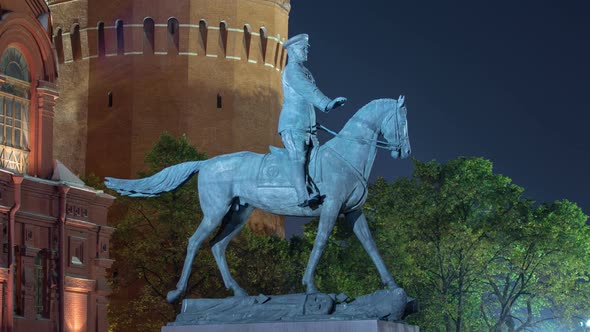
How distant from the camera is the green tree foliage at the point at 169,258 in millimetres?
46281

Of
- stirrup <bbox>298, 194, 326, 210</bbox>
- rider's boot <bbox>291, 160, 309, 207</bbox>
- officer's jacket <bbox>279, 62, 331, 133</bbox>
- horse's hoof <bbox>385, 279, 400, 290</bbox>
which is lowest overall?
horse's hoof <bbox>385, 279, 400, 290</bbox>

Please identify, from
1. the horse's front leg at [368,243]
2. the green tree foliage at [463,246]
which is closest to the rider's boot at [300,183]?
the horse's front leg at [368,243]

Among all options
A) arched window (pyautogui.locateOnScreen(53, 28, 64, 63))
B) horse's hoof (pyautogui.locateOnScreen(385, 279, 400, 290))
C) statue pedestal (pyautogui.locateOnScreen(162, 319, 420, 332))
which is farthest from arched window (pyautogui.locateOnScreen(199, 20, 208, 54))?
horse's hoof (pyautogui.locateOnScreen(385, 279, 400, 290))

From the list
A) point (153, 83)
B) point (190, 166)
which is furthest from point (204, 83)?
point (190, 166)

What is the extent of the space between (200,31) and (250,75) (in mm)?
3441

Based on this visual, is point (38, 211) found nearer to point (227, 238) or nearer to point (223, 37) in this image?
point (223, 37)

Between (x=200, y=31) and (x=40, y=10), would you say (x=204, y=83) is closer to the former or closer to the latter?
(x=200, y=31)

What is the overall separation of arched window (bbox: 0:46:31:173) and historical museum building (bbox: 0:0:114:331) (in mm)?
35

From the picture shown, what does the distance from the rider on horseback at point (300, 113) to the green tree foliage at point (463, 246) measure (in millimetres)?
26284

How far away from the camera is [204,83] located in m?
59.2

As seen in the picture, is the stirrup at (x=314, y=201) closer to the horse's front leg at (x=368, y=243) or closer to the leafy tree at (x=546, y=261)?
the horse's front leg at (x=368, y=243)

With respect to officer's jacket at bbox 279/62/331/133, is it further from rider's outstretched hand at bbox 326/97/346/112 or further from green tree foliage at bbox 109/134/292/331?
green tree foliage at bbox 109/134/292/331

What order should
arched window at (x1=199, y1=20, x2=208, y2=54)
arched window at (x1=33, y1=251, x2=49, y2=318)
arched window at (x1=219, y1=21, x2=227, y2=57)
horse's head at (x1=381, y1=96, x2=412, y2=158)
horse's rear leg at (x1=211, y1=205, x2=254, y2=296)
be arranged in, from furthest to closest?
arched window at (x1=219, y1=21, x2=227, y2=57) → arched window at (x1=199, y1=20, x2=208, y2=54) → arched window at (x1=33, y1=251, x2=49, y2=318) → horse's rear leg at (x1=211, y1=205, x2=254, y2=296) → horse's head at (x1=381, y1=96, x2=412, y2=158)

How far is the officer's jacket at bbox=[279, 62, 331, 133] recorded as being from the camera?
1989 centimetres
